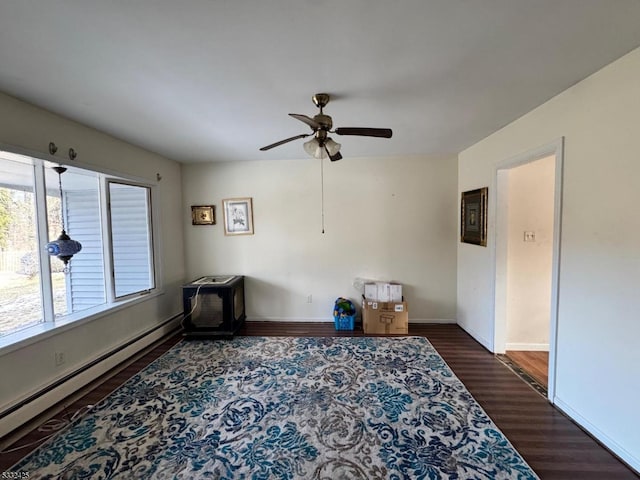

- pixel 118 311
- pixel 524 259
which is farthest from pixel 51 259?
pixel 524 259

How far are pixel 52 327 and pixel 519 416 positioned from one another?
401cm

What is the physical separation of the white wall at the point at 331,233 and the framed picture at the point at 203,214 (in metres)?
0.08

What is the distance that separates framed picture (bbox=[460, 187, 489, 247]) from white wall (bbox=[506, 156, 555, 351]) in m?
0.27

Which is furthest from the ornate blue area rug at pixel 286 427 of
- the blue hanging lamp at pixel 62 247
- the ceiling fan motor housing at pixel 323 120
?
the ceiling fan motor housing at pixel 323 120

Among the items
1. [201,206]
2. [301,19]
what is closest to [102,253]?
[201,206]

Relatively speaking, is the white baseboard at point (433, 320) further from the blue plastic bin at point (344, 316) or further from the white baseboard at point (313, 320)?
the blue plastic bin at point (344, 316)

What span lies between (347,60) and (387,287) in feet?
9.71

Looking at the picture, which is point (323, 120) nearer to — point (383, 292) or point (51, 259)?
point (383, 292)

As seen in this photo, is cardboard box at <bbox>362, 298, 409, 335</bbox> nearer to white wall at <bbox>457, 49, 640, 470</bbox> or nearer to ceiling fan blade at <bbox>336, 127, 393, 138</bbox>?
white wall at <bbox>457, 49, 640, 470</bbox>

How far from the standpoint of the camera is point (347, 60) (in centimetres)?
165

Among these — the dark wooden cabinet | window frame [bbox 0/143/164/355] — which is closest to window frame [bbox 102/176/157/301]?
window frame [bbox 0/143/164/355]

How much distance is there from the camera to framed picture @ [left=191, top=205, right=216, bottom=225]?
13.9ft

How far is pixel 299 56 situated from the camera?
1.60m

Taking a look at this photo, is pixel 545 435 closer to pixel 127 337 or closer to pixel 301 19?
pixel 301 19
